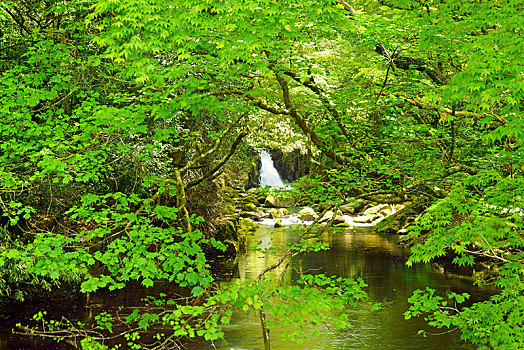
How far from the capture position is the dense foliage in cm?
603

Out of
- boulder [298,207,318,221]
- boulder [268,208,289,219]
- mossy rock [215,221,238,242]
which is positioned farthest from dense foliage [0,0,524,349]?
boulder [268,208,289,219]

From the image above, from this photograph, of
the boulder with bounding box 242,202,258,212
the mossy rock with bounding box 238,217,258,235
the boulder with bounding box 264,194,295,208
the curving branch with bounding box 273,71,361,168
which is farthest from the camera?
the boulder with bounding box 264,194,295,208

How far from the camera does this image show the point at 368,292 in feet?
44.1

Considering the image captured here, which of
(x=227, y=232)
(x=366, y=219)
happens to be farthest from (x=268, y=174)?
(x=227, y=232)

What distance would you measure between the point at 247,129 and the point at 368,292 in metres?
6.13

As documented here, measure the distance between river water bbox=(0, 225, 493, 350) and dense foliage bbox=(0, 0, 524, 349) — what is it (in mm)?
1273

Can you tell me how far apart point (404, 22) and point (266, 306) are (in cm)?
524

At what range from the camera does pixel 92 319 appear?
1066cm

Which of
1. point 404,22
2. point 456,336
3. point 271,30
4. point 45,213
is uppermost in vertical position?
point 404,22

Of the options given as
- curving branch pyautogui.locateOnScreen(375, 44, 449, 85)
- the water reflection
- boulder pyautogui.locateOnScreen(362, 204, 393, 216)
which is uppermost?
curving branch pyautogui.locateOnScreen(375, 44, 449, 85)

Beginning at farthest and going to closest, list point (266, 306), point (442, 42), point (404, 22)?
point (404, 22), point (442, 42), point (266, 306)

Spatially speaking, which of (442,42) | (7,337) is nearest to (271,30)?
(442,42)

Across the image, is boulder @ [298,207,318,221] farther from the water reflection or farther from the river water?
the river water

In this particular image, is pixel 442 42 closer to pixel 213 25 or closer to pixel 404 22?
pixel 404 22
